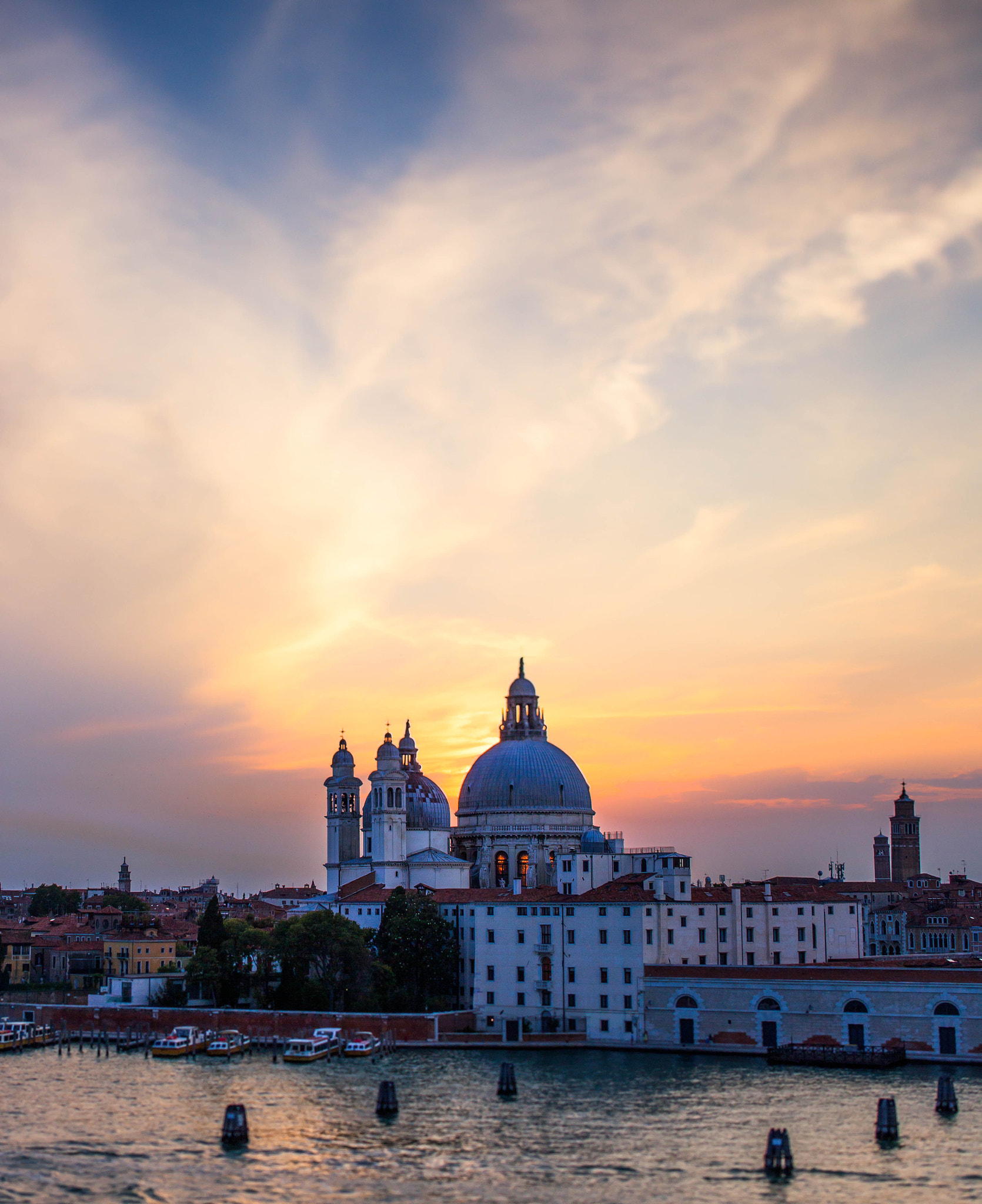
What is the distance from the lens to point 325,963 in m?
65.4

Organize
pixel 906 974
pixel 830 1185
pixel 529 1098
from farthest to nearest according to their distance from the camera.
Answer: pixel 906 974, pixel 529 1098, pixel 830 1185

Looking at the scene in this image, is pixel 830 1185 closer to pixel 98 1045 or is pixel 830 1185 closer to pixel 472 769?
pixel 98 1045

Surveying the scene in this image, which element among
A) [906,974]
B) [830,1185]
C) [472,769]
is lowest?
[830,1185]

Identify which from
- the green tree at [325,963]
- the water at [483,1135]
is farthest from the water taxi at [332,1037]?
the green tree at [325,963]

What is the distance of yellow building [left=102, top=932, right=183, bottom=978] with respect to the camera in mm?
81562

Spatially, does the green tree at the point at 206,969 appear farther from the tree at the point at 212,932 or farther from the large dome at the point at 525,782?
the large dome at the point at 525,782

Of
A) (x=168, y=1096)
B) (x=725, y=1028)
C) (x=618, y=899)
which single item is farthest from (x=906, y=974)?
(x=168, y=1096)

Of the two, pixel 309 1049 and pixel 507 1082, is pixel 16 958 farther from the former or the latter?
pixel 507 1082

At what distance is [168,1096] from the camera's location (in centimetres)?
4856

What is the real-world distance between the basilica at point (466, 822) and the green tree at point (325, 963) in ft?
57.7

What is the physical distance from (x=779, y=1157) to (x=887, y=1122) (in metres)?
5.26

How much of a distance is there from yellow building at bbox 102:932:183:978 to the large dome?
19833mm

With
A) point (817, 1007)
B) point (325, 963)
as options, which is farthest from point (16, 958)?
point (817, 1007)

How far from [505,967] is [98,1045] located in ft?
59.3
